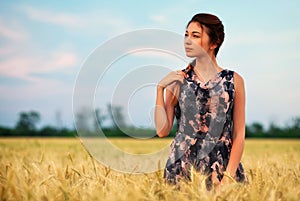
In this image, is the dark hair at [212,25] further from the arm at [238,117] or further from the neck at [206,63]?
the arm at [238,117]

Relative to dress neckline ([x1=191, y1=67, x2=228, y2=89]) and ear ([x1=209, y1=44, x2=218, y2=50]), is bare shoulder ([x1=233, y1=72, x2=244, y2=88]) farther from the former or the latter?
ear ([x1=209, y1=44, x2=218, y2=50])

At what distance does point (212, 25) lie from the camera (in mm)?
3002

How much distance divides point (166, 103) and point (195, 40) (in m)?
0.50

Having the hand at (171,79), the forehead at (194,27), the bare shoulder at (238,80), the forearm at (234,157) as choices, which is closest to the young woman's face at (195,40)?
the forehead at (194,27)

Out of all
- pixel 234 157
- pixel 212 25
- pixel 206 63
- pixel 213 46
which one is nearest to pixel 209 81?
pixel 206 63

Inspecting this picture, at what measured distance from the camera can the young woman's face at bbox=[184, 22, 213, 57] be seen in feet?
9.86

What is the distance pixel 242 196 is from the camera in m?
2.33

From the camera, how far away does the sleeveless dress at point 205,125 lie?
310cm

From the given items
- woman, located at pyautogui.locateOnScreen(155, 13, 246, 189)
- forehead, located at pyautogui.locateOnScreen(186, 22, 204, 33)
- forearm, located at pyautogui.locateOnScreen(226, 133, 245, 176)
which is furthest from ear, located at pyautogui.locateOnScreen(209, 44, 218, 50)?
forearm, located at pyautogui.locateOnScreen(226, 133, 245, 176)

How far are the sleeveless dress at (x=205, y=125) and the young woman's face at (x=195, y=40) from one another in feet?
0.74

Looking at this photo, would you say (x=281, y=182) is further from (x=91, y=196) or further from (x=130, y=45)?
(x=130, y=45)

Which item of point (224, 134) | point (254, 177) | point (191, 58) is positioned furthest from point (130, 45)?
point (254, 177)

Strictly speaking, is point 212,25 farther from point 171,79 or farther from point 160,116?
point 160,116

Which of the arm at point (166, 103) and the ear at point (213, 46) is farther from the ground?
the ear at point (213, 46)
